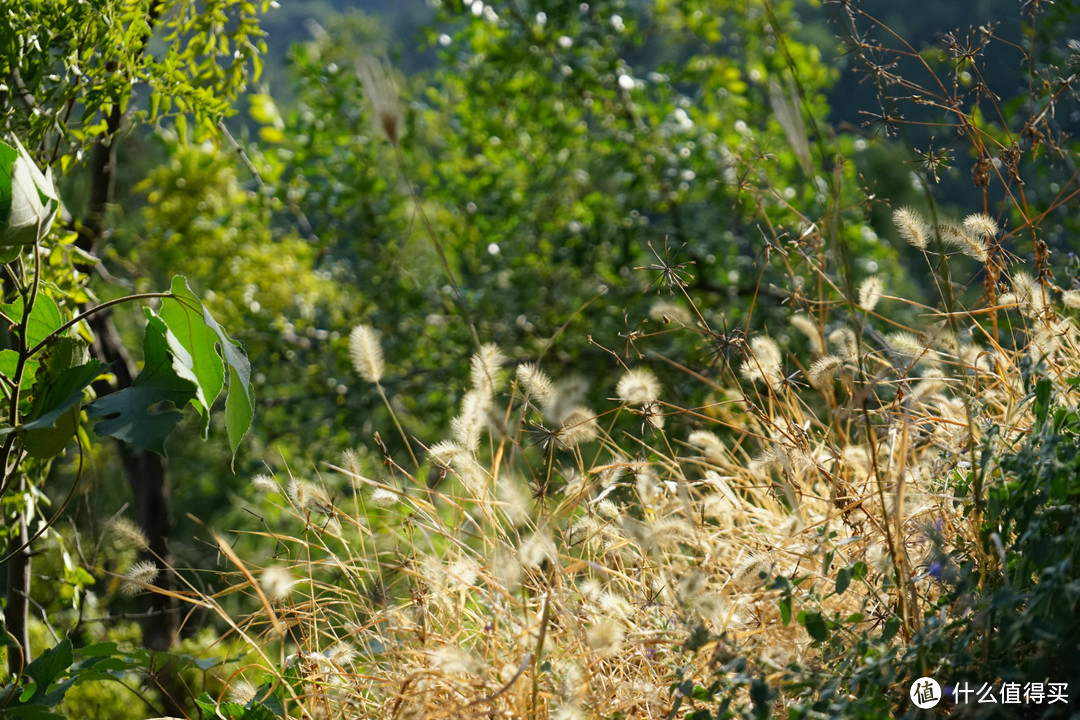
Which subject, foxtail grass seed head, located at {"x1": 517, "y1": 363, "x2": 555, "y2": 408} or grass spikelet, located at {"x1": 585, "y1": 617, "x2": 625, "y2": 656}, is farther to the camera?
foxtail grass seed head, located at {"x1": 517, "y1": 363, "x2": 555, "y2": 408}

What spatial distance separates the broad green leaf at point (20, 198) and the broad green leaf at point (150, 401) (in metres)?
0.15

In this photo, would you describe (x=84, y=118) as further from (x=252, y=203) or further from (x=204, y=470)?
(x=204, y=470)

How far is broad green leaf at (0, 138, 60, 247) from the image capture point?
89cm

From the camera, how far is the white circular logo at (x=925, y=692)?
0.88 meters

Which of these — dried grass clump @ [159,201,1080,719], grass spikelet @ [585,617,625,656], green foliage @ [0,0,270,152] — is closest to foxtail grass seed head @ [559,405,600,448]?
dried grass clump @ [159,201,1080,719]

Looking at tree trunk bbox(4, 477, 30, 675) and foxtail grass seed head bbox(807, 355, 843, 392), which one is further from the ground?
foxtail grass seed head bbox(807, 355, 843, 392)

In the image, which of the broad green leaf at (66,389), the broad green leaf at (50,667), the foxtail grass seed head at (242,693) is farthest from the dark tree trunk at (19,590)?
the broad green leaf at (66,389)

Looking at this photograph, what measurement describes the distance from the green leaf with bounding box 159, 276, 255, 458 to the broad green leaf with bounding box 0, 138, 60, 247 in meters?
0.16

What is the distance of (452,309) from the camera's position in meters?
3.58

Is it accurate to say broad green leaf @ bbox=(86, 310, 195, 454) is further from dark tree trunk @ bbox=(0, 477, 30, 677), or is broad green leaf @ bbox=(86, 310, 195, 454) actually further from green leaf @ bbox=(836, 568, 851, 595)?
green leaf @ bbox=(836, 568, 851, 595)

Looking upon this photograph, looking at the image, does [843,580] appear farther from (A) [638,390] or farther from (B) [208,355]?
(B) [208,355]

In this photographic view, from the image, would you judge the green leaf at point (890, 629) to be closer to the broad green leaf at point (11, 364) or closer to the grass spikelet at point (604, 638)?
the grass spikelet at point (604, 638)

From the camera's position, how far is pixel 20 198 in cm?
88

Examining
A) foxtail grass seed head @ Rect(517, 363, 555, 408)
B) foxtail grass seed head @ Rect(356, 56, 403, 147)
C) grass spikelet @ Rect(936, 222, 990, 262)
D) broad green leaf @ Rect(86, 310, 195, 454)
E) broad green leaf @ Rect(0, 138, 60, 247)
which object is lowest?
foxtail grass seed head @ Rect(517, 363, 555, 408)
